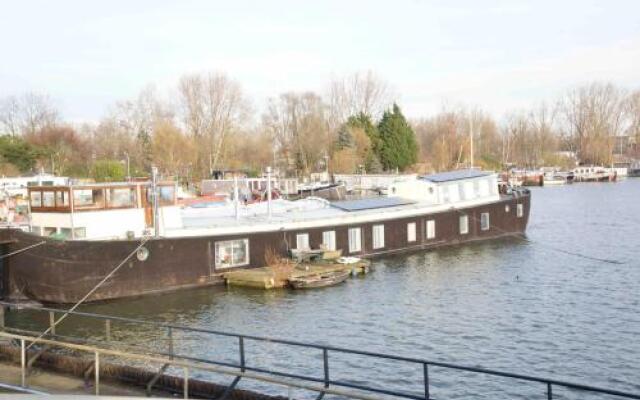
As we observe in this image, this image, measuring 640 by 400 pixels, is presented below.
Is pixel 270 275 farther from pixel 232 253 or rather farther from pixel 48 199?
pixel 48 199

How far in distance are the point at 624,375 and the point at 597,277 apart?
16.3m

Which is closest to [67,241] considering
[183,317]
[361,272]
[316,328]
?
[183,317]

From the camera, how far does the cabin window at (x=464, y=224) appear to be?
172 ft

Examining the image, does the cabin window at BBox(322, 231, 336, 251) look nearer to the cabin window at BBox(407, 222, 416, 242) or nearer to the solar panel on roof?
the solar panel on roof

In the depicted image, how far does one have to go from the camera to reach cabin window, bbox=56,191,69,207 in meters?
33.9

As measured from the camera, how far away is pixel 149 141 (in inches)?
4166

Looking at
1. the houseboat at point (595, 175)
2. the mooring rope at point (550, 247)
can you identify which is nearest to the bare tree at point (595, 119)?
the houseboat at point (595, 175)

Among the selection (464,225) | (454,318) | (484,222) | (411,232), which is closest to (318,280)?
(454,318)

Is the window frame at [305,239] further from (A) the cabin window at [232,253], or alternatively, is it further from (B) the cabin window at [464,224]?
(B) the cabin window at [464,224]

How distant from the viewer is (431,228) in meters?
50.1

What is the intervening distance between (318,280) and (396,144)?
8485 centimetres

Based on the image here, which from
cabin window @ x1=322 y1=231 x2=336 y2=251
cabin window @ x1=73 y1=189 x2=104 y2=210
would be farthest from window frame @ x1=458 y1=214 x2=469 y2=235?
cabin window @ x1=73 y1=189 x2=104 y2=210

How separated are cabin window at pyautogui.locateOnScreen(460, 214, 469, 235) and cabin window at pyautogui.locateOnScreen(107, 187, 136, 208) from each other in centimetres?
2623

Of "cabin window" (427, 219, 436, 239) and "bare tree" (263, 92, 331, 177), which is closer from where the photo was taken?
"cabin window" (427, 219, 436, 239)
